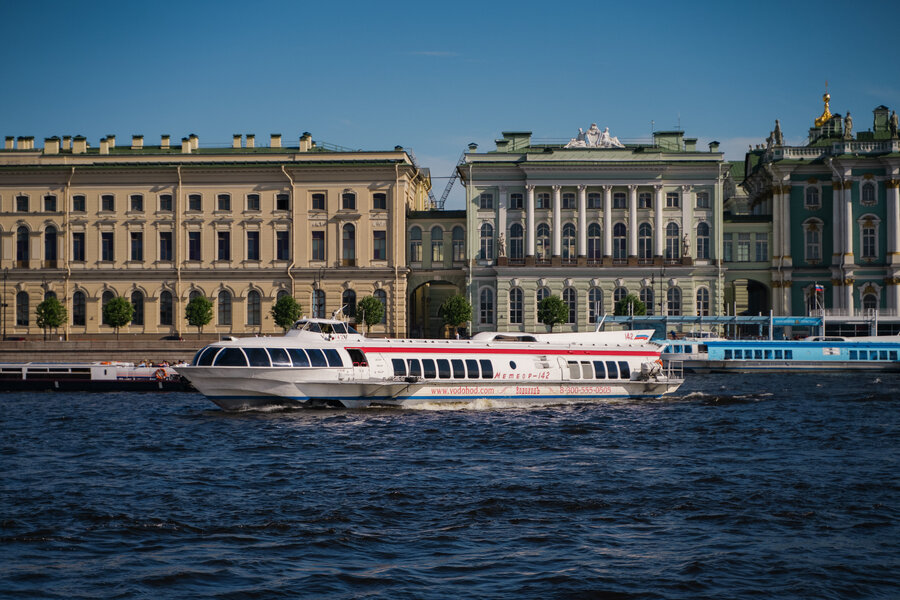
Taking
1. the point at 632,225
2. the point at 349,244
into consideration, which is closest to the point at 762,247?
the point at 632,225

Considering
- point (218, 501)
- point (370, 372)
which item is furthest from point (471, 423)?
point (218, 501)

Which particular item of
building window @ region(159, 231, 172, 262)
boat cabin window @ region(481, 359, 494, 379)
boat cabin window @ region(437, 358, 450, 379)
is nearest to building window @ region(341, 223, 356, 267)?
building window @ region(159, 231, 172, 262)

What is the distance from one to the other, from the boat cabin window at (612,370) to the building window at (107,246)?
4746 centimetres

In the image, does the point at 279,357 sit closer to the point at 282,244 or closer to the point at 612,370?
the point at 612,370

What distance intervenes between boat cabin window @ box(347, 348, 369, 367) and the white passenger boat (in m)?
0.03

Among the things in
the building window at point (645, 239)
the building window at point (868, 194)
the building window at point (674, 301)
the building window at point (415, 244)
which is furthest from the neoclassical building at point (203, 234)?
the building window at point (868, 194)

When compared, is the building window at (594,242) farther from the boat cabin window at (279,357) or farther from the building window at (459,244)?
the boat cabin window at (279,357)

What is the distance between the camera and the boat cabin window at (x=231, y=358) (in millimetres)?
35531

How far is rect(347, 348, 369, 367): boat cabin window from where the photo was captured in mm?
36975

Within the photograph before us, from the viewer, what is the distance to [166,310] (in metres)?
77.0

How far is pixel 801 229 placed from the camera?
78438mm

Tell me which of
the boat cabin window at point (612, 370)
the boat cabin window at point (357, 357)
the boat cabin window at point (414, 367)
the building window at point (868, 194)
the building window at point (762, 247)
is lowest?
the boat cabin window at point (612, 370)

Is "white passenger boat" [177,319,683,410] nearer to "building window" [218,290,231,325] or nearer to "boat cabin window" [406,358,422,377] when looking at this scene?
"boat cabin window" [406,358,422,377]

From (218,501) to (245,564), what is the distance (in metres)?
4.85
